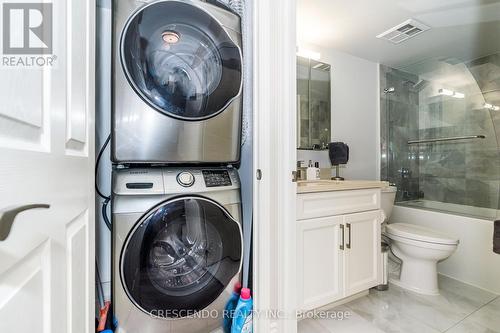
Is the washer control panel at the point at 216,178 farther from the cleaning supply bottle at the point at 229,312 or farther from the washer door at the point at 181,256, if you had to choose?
the cleaning supply bottle at the point at 229,312

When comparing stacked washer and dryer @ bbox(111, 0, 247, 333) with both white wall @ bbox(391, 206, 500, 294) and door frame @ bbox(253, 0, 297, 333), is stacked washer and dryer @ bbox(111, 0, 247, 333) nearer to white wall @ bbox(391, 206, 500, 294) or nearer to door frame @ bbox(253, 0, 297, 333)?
door frame @ bbox(253, 0, 297, 333)

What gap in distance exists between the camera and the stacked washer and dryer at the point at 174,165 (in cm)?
89

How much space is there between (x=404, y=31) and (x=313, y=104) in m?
0.93

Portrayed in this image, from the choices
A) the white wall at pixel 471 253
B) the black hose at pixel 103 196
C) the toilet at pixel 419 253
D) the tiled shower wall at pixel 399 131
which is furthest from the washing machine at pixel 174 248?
the tiled shower wall at pixel 399 131

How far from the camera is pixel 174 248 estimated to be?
964 mm

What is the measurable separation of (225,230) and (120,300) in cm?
49

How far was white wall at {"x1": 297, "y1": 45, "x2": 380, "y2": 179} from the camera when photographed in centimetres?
211

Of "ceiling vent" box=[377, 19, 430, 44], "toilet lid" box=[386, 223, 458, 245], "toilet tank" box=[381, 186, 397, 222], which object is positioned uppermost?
"ceiling vent" box=[377, 19, 430, 44]

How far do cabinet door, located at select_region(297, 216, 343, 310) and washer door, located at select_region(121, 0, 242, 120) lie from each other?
0.82 metres

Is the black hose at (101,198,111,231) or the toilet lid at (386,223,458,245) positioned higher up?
the black hose at (101,198,111,231)

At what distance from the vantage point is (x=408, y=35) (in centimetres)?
190

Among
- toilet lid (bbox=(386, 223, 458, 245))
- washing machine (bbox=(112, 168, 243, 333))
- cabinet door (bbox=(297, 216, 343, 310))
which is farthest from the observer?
toilet lid (bbox=(386, 223, 458, 245))

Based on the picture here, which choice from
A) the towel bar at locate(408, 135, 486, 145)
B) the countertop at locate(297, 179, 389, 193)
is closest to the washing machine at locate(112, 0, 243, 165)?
the countertop at locate(297, 179, 389, 193)

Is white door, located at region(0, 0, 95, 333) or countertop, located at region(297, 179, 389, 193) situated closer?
white door, located at region(0, 0, 95, 333)
